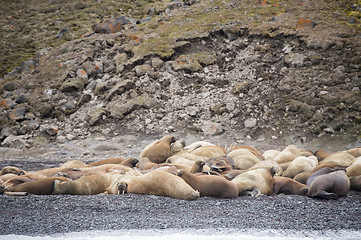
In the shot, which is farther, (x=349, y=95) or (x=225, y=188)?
(x=349, y=95)

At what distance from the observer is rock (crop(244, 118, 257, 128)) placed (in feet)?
42.2

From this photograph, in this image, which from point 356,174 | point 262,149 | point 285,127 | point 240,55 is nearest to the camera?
point 356,174

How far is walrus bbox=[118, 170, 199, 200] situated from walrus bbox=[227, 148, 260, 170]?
229 cm

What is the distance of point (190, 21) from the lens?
61.6 ft

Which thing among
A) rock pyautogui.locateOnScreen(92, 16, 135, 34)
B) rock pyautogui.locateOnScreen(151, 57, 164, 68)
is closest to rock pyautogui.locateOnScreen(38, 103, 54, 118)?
rock pyautogui.locateOnScreen(151, 57, 164, 68)

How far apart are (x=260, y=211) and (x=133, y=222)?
6.33ft

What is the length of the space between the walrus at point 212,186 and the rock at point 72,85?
1137cm

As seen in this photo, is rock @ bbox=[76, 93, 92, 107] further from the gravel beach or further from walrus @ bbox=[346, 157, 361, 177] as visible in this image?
walrus @ bbox=[346, 157, 361, 177]

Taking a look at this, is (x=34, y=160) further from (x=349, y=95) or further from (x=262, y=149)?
(x=349, y=95)

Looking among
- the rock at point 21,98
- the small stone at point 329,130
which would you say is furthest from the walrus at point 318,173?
the rock at point 21,98

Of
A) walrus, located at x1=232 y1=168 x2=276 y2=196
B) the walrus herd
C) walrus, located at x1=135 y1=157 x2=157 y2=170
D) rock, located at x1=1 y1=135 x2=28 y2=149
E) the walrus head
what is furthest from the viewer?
rock, located at x1=1 y1=135 x2=28 y2=149

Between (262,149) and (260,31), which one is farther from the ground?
(260,31)

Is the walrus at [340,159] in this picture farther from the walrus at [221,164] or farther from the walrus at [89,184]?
the walrus at [89,184]

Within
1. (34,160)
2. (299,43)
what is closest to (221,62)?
(299,43)
